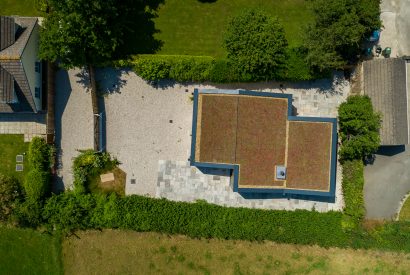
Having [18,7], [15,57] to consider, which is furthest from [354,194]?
[18,7]

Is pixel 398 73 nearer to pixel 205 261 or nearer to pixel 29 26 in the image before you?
pixel 205 261

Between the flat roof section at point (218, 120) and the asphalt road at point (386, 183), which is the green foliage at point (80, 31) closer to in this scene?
the flat roof section at point (218, 120)

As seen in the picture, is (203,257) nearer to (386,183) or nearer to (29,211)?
(29,211)

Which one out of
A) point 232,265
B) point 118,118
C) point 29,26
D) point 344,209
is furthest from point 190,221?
point 29,26

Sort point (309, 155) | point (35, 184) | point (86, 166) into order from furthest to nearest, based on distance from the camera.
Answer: point (86, 166), point (309, 155), point (35, 184)

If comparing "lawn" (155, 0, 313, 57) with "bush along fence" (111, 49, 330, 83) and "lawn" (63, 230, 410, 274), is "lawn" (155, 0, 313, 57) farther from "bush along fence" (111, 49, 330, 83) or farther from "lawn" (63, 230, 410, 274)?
"lawn" (63, 230, 410, 274)

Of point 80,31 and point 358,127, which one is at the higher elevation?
point 80,31

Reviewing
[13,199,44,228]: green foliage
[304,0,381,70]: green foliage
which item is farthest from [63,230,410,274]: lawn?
[304,0,381,70]: green foliage

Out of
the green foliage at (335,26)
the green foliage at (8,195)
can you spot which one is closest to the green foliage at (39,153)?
the green foliage at (8,195)
